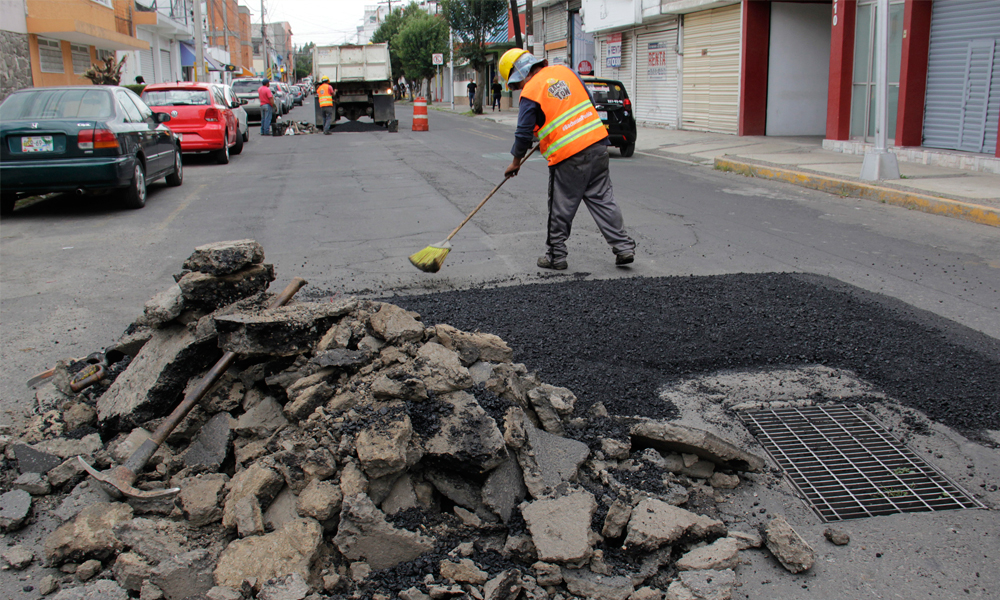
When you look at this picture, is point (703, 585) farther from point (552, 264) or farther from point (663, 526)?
point (552, 264)

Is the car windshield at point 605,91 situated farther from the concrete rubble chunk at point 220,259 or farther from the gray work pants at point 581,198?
the concrete rubble chunk at point 220,259

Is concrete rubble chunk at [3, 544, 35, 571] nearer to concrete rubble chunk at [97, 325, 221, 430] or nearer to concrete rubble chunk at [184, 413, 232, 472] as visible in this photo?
concrete rubble chunk at [184, 413, 232, 472]

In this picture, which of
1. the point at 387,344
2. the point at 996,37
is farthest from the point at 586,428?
the point at 996,37

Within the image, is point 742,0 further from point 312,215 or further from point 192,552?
point 192,552

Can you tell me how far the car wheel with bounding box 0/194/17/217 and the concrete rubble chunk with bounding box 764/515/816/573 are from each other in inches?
418

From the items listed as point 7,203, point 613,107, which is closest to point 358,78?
point 613,107

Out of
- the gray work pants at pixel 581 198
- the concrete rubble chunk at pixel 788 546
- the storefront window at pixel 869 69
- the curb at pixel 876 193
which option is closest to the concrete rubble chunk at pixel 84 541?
the concrete rubble chunk at pixel 788 546

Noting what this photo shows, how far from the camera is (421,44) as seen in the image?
6031cm

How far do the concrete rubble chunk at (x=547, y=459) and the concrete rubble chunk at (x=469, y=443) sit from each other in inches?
5.2

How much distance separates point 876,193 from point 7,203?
11.7 m

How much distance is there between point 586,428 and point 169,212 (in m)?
8.40

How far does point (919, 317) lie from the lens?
208 inches

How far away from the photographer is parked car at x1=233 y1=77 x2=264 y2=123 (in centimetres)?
3012

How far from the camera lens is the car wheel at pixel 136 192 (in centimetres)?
1045
